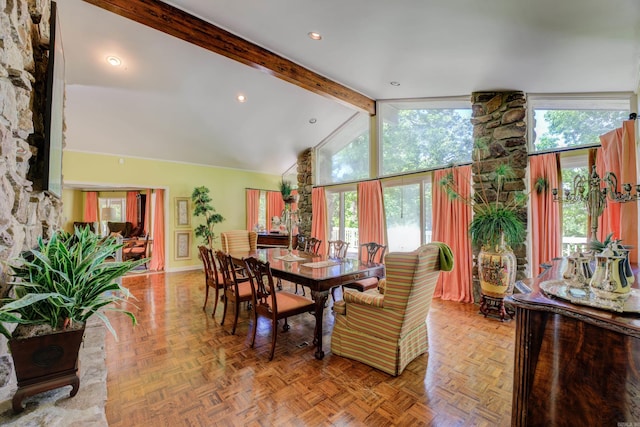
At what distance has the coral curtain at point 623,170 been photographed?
104 inches

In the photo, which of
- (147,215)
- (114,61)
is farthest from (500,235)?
(147,215)

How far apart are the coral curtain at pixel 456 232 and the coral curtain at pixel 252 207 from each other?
5038mm

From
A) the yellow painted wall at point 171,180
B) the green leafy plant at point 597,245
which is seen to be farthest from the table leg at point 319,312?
the yellow painted wall at point 171,180

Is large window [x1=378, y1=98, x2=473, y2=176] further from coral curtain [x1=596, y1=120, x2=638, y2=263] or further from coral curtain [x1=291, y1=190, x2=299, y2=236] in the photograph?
coral curtain [x1=291, y1=190, x2=299, y2=236]

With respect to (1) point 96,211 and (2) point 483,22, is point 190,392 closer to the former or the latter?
(2) point 483,22

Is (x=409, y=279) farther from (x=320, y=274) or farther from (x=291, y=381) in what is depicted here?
(x=291, y=381)

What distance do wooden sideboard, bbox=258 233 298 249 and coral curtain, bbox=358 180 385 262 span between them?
1.61 metres

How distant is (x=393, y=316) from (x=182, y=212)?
6.14m

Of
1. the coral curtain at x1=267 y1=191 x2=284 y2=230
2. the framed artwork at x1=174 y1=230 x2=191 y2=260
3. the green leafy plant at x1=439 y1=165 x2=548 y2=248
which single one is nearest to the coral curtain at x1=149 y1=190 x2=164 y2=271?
the framed artwork at x1=174 y1=230 x2=191 y2=260

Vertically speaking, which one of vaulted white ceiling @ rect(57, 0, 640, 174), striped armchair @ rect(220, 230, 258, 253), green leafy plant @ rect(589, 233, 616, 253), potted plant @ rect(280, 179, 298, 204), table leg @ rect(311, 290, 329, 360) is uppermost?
vaulted white ceiling @ rect(57, 0, 640, 174)

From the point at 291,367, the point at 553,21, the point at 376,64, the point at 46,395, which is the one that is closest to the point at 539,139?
the point at 553,21

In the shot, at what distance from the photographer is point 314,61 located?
385cm

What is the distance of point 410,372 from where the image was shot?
2.39 metres

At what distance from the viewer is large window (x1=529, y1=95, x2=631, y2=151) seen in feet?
10.8
